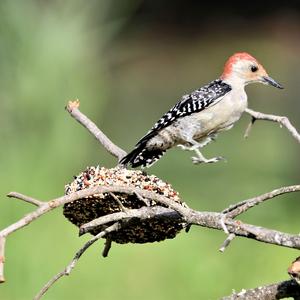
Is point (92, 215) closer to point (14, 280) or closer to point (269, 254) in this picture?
point (14, 280)

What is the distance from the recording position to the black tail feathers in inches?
132

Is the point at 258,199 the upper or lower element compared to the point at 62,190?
lower

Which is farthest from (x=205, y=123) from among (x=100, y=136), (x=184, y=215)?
(x=184, y=215)

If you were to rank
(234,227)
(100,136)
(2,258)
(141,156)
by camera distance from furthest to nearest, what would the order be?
(141,156)
(100,136)
(234,227)
(2,258)

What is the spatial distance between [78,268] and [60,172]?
1.50ft

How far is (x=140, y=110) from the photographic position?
10422 millimetres

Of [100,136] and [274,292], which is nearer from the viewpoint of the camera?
[274,292]

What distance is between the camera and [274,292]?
2289mm

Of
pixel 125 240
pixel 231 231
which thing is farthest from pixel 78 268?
pixel 231 231

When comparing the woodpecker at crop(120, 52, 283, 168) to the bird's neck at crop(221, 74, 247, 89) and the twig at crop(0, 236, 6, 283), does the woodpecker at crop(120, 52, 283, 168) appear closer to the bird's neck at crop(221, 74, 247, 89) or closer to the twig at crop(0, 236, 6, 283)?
the bird's neck at crop(221, 74, 247, 89)

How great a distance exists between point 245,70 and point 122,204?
139cm

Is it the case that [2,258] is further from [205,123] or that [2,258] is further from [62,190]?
[62,190]

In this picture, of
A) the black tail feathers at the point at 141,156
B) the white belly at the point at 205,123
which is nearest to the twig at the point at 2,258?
the black tail feathers at the point at 141,156

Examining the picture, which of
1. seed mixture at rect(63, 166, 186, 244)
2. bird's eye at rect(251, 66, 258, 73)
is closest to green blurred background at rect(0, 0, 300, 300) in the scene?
bird's eye at rect(251, 66, 258, 73)
